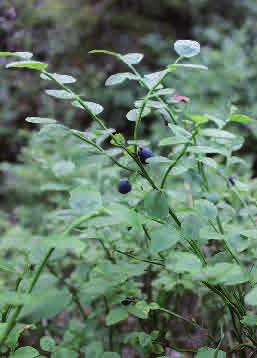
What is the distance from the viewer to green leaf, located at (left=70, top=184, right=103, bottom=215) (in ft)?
1.83

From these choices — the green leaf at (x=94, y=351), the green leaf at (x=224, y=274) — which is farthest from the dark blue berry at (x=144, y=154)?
the green leaf at (x=94, y=351)

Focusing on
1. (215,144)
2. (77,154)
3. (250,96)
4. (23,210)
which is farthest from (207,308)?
(250,96)

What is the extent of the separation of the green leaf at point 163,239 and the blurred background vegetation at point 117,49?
220 cm

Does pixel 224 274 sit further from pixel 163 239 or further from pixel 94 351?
pixel 94 351

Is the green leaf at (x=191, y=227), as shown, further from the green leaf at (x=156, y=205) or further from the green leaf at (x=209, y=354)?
the green leaf at (x=209, y=354)

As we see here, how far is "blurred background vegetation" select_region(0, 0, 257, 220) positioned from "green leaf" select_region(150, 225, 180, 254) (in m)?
2.20

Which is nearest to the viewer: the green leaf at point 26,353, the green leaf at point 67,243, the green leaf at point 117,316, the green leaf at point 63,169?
the green leaf at point 67,243

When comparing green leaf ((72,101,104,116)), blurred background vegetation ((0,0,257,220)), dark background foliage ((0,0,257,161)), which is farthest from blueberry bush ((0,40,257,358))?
dark background foliage ((0,0,257,161))

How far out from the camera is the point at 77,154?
68 centimetres

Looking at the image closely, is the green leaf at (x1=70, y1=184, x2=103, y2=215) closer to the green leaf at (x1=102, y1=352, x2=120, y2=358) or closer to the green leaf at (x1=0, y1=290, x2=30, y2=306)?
the green leaf at (x1=0, y1=290, x2=30, y2=306)

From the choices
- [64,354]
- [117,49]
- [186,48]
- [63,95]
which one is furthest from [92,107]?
[117,49]

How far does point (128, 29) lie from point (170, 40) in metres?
0.42

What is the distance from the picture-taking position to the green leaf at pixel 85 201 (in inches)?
22.0

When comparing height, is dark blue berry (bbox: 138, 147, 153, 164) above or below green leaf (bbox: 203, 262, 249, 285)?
above
